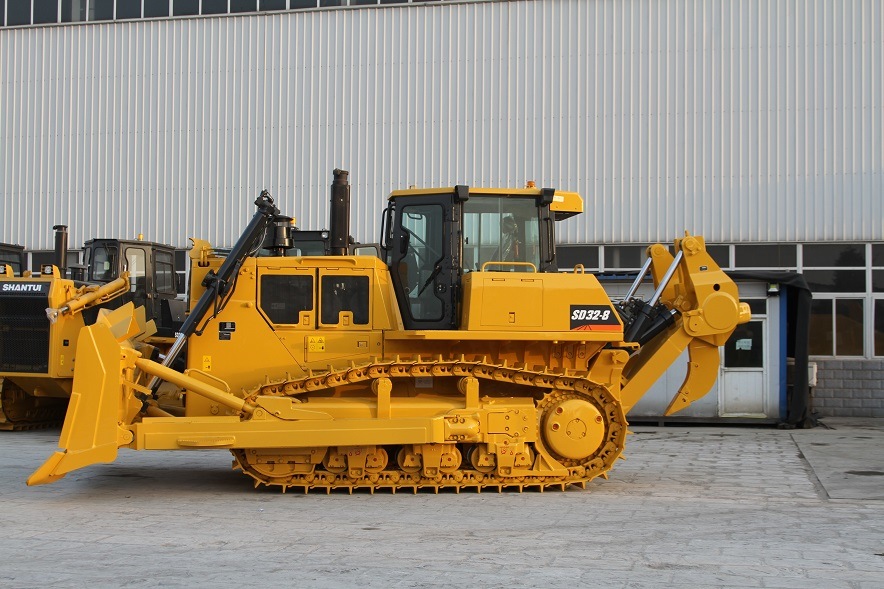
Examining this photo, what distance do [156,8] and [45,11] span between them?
311cm

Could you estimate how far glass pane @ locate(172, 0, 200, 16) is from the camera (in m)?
23.8

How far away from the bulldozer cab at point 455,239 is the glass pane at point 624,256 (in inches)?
433

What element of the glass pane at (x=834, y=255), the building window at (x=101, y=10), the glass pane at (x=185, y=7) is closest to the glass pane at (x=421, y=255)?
the glass pane at (x=834, y=255)

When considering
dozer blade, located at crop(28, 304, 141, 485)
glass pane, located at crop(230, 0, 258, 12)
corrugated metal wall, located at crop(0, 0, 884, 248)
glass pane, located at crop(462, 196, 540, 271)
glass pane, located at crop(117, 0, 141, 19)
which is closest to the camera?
dozer blade, located at crop(28, 304, 141, 485)

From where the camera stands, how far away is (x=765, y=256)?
21344mm

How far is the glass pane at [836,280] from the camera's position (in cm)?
2106

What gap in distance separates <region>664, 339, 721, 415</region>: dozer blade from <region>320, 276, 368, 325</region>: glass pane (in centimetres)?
389

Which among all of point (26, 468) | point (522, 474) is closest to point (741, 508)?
point (522, 474)

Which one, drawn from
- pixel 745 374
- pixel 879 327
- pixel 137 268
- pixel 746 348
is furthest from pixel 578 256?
pixel 137 268

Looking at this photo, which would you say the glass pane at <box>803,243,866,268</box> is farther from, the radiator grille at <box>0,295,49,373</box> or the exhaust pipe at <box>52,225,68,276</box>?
the radiator grille at <box>0,295,49,373</box>

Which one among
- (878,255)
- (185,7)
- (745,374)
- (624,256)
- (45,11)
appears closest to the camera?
(745,374)

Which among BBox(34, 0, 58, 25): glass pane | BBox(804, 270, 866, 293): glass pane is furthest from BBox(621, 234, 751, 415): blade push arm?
BBox(34, 0, 58, 25): glass pane

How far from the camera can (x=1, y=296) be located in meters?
16.6

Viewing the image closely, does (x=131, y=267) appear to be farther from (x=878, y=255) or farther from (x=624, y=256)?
(x=878, y=255)
